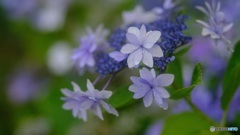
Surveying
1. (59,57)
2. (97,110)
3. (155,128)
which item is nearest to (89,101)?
(97,110)

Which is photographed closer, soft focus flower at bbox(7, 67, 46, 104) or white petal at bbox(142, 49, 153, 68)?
white petal at bbox(142, 49, 153, 68)

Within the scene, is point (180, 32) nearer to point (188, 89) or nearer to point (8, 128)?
point (188, 89)

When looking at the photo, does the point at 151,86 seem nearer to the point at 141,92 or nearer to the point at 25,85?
the point at 141,92

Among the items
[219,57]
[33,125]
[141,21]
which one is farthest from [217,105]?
[33,125]

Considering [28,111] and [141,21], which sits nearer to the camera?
[141,21]

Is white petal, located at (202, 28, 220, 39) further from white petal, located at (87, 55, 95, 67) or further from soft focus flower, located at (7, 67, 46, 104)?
soft focus flower, located at (7, 67, 46, 104)

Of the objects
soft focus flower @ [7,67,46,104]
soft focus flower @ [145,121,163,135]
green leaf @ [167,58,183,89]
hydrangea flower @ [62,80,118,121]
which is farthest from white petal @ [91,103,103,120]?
soft focus flower @ [7,67,46,104]

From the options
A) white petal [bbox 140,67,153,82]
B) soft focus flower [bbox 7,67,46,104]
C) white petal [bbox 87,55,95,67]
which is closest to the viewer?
white petal [bbox 140,67,153,82]

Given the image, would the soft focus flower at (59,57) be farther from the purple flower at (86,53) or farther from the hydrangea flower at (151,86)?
the hydrangea flower at (151,86)
